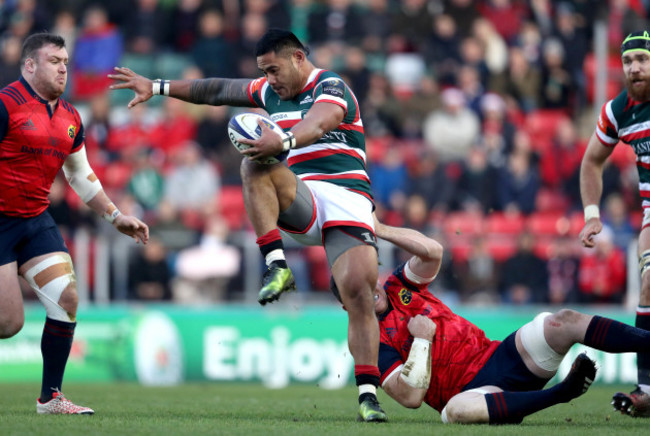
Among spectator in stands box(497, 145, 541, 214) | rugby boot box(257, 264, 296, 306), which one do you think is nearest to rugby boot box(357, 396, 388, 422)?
rugby boot box(257, 264, 296, 306)

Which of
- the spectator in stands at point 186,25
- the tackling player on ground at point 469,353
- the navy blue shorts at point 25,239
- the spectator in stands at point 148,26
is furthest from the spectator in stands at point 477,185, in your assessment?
the navy blue shorts at point 25,239

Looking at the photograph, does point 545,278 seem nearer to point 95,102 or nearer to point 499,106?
point 499,106

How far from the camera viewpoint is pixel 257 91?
8.23 meters

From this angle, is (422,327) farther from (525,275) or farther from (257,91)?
(525,275)

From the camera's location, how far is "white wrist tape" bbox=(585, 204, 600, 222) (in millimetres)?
8642

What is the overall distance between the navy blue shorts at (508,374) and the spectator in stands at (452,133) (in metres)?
10.1

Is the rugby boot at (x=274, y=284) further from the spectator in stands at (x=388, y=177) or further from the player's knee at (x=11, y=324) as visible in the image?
the spectator in stands at (x=388, y=177)

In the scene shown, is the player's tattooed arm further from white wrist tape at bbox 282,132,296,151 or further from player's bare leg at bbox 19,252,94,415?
player's bare leg at bbox 19,252,94,415

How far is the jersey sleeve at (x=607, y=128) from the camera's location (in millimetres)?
8531

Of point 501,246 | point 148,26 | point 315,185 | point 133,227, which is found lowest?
point 501,246

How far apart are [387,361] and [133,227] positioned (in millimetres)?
2254

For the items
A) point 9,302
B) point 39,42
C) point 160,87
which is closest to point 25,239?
point 9,302

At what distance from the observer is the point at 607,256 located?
1477 cm

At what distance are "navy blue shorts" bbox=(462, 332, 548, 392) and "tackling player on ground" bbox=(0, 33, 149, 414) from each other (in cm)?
297
